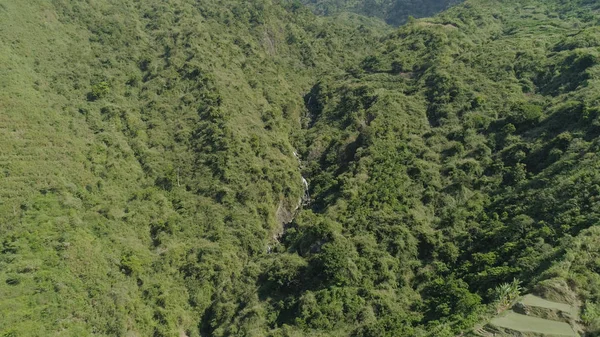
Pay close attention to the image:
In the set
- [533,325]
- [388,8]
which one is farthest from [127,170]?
[388,8]

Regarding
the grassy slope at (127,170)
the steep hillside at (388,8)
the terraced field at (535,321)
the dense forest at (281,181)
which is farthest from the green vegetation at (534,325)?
the steep hillside at (388,8)

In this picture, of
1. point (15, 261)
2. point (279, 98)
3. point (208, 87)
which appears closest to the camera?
point (15, 261)

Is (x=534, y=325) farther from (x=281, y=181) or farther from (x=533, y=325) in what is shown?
(x=281, y=181)

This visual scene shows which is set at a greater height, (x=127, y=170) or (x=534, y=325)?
(x=534, y=325)

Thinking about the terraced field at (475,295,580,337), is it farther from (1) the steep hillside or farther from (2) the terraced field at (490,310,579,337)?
(1) the steep hillside

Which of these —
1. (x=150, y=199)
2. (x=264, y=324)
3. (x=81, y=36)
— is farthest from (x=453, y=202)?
(x=81, y=36)

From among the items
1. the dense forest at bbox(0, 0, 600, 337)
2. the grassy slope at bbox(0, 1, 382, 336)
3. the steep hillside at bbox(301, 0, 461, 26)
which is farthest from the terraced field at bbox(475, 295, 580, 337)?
the steep hillside at bbox(301, 0, 461, 26)

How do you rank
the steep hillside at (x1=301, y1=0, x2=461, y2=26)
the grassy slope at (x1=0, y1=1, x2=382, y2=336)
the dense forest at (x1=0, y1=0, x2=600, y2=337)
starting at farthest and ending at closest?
the steep hillside at (x1=301, y1=0, x2=461, y2=26)
the grassy slope at (x1=0, y1=1, x2=382, y2=336)
the dense forest at (x1=0, y1=0, x2=600, y2=337)

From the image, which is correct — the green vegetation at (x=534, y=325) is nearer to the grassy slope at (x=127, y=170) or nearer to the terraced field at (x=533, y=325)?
the terraced field at (x=533, y=325)

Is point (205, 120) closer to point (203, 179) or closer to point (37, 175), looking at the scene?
point (203, 179)
